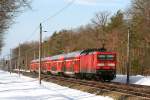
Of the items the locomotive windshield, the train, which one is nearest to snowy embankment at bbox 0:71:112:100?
the train

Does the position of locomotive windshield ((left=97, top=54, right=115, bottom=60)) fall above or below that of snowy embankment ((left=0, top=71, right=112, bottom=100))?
above

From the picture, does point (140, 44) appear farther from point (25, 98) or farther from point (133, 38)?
point (25, 98)

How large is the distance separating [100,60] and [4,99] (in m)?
19.4

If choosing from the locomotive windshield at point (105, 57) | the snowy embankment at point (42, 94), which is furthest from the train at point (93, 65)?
the snowy embankment at point (42, 94)

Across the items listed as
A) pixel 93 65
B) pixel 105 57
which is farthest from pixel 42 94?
pixel 105 57

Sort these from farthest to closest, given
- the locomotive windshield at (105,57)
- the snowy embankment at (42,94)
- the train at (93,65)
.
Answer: the locomotive windshield at (105,57)
the train at (93,65)
the snowy embankment at (42,94)

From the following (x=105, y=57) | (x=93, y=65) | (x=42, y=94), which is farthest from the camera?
(x=93, y=65)

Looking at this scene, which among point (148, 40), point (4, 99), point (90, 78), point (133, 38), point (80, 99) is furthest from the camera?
point (133, 38)

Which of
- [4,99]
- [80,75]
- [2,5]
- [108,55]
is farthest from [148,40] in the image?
[4,99]

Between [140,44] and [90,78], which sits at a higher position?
[140,44]

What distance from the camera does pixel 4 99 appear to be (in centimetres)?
2377

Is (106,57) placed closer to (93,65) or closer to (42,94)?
(93,65)

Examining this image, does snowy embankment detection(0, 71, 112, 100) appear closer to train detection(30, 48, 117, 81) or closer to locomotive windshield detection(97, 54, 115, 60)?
train detection(30, 48, 117, 81)

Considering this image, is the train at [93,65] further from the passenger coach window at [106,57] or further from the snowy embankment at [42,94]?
the snowy embankment at [42,94]
